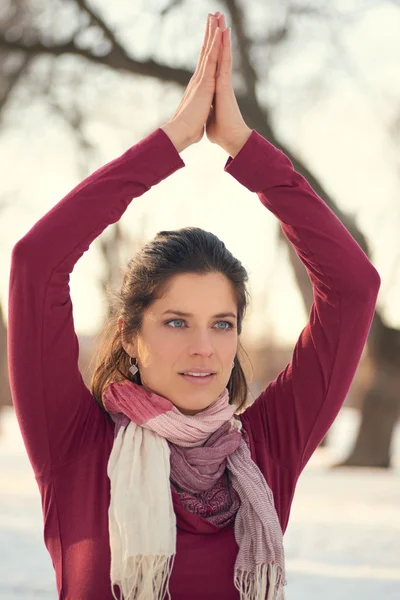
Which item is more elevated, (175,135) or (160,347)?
(175,135)

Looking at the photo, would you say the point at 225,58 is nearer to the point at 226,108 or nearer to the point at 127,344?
the point at 226,108

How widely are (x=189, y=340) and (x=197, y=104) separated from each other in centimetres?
48

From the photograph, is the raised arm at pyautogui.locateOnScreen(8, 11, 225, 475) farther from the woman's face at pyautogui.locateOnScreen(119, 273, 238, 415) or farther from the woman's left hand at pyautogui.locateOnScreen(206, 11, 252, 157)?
the woman's face at pyautogui.locateOnScreen(119, 273, 238, 415)

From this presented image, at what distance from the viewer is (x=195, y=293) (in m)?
2.04

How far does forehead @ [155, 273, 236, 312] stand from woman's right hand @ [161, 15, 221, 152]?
27 centimetres

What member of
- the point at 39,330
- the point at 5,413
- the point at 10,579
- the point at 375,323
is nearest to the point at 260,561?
the point at 39,330

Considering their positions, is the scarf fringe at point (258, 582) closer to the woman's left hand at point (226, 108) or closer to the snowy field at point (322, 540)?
the woman's left hand at point (226, 108)

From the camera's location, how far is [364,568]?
161 inches

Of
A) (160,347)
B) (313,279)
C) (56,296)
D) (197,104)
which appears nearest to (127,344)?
(160,347)

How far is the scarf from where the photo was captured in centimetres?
192

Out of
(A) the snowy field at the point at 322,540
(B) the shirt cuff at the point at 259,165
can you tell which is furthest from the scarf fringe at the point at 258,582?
(A) the snowy field at the point at 322,540

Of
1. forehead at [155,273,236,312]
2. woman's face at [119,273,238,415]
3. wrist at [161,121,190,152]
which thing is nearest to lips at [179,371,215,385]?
woman's face at [119,273,238,415]

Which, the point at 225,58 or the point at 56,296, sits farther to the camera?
the point at 225,58

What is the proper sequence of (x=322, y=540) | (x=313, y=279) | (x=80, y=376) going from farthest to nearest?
1. (x=322, y=540)
2. (x=313, y=279)
3. (x=80, y=376)
